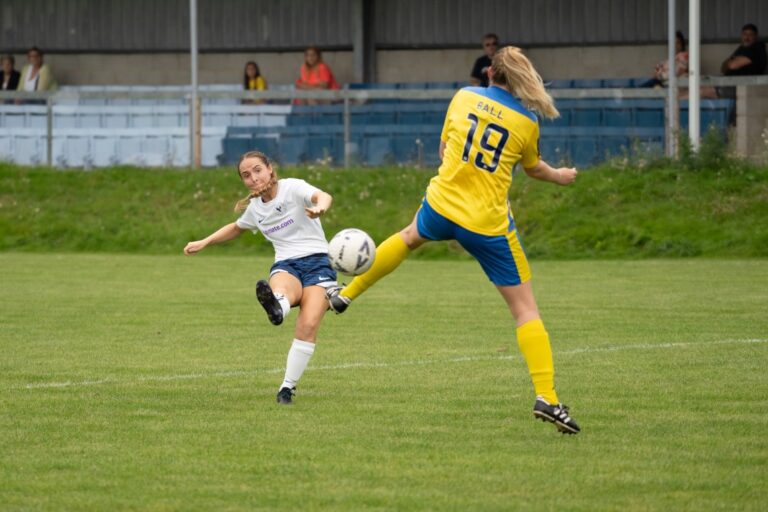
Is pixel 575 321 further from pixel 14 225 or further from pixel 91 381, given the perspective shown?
pixel 14 225

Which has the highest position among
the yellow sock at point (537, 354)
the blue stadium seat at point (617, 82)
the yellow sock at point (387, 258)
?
the blue stadium seat at point (617, 82)

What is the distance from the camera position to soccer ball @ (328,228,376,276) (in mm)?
8467

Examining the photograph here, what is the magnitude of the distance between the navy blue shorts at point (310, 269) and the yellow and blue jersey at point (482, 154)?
155 centimetres

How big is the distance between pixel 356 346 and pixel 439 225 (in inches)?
170

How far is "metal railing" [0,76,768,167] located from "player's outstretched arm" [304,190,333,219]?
47.4 feet

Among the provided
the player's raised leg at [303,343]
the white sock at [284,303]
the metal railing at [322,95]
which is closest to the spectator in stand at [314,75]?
the metal railing at [322,95]

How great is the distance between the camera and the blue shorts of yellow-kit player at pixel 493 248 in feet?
26.2

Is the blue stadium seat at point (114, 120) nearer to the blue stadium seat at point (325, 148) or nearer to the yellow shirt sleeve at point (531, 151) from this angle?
the blue stadium seat at point (325, 148)

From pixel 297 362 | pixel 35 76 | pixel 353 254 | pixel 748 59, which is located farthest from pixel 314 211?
pixel 35 76

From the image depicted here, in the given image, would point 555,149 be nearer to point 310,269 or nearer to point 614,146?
point 614,146

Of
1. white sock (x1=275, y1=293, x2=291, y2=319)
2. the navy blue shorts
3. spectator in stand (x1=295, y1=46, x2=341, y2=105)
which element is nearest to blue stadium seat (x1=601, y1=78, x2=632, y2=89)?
spectator in stand (x1=295, y1=46, x2=341, y2=105)

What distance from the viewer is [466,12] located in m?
30.9

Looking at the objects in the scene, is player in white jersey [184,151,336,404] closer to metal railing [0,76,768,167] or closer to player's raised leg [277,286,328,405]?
player's raised leg [277,286,328,405]

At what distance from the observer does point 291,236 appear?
9.60 meters
